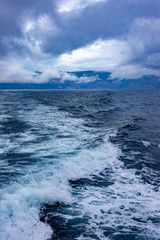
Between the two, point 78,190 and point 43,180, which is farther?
point 43,180

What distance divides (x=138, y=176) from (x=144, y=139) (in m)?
5.67

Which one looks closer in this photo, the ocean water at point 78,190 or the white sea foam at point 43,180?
the white sea foam at point 43,180

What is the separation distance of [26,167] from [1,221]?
302 centimetres

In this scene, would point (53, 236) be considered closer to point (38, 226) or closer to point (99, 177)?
point (38, 226)

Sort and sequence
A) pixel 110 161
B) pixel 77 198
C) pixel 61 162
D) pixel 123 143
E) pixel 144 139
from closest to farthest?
pixel 77 198
pixel 61 162
pixel 110 161
pixel 123 143
pixel 144 139

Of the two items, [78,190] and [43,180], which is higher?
[43,180]

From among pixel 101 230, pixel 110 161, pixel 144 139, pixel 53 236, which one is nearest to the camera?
pixel 53 236

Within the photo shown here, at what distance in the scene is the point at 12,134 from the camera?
1179cm

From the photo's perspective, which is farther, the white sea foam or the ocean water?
the ocean water

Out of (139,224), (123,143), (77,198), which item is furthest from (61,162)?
(123,143)

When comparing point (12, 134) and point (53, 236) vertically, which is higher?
point (12, 134)

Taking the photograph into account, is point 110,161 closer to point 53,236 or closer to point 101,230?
point 101,230

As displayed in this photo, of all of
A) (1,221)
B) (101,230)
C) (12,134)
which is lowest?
(101,230)

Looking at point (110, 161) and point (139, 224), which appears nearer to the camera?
point (139, 224)
